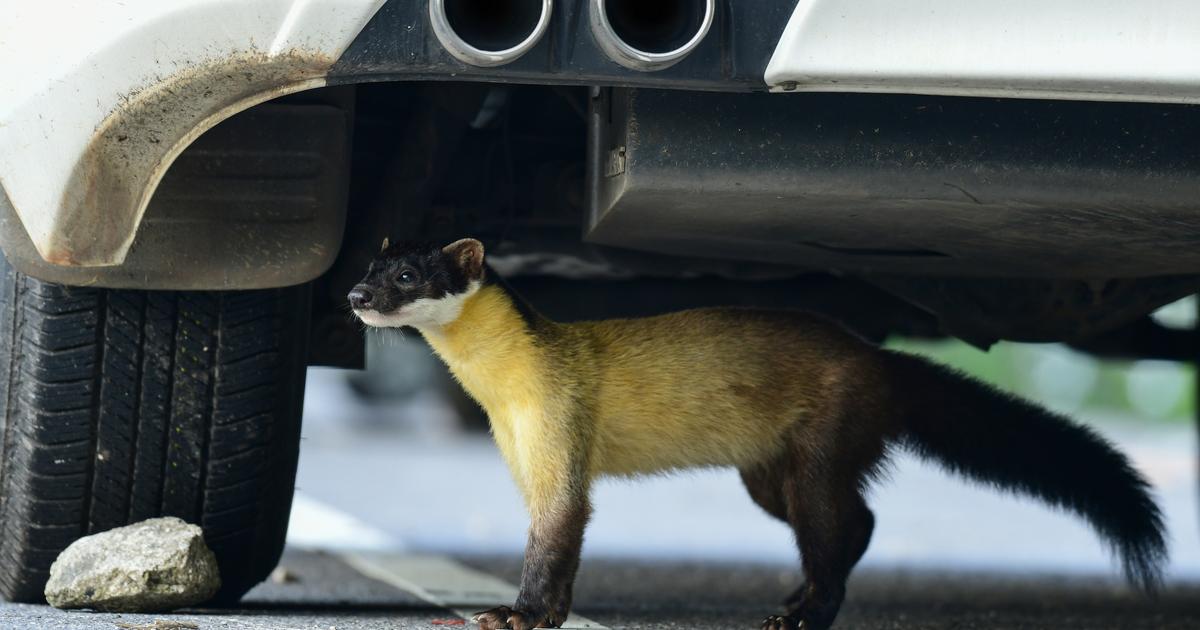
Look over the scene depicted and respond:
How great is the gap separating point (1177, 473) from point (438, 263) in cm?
1029

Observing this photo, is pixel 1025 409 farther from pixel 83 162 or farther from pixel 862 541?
pixel 83 162

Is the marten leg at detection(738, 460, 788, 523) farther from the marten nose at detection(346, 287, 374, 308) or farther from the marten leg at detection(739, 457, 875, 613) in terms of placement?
the marten nose at detection(346, 287, 374, 308)

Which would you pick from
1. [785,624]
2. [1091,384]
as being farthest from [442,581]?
[1091,384]

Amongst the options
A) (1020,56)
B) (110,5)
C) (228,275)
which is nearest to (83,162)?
(110,5)

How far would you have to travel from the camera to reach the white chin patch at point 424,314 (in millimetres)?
3031

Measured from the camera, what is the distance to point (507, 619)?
2916 mm

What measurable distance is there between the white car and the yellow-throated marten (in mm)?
192

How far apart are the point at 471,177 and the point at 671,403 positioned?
2.52ft

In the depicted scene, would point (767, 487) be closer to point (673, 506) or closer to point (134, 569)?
point (134, 569)

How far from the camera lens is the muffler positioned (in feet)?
7.07

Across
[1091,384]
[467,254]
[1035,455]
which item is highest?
[1091,384]

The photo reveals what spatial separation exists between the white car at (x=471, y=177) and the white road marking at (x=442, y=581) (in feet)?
1.94

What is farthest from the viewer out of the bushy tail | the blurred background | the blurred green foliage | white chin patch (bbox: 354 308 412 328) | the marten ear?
the blurred green foliage

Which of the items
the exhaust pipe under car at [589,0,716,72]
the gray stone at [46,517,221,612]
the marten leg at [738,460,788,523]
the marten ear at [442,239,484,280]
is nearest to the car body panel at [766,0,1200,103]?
the exhaust pipe under car at [589,0,716,72]
